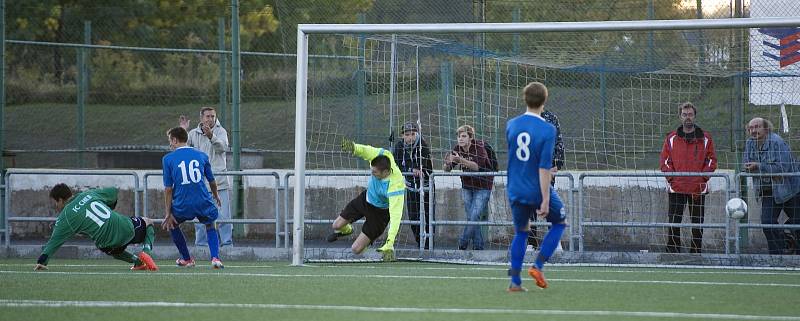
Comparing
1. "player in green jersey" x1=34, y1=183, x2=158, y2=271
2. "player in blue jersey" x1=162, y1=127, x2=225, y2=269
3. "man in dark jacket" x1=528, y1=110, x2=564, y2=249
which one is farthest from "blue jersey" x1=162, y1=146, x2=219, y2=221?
"man in dark jacket" x1=528, y1=110, x2=564, y2=249

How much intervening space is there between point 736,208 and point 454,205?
15.4 feet

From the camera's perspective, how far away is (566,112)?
16.6 meters

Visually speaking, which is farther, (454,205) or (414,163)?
(454,205)

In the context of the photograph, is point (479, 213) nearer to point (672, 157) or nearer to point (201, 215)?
point (672, 157)

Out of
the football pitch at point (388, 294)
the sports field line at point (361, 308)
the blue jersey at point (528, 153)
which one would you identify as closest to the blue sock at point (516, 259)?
the football pitch at point (388, 294)

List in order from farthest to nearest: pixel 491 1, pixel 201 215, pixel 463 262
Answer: pixel 491 1, pixel 463 262, pixel 201 215

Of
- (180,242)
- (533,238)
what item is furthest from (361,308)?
(533,238)

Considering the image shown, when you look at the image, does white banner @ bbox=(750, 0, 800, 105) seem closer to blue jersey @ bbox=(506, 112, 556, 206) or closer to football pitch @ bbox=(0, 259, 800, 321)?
football pitch @ bbox=(0, 259, 800, 321)

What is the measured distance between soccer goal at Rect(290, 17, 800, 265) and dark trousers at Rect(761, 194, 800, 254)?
352 mm

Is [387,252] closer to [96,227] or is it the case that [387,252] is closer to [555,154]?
[555,154]

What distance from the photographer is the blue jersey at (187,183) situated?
41.8 feet

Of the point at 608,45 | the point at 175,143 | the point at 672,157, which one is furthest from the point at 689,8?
the point at 175,143

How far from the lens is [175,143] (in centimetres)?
1291

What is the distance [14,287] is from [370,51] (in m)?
6.40
